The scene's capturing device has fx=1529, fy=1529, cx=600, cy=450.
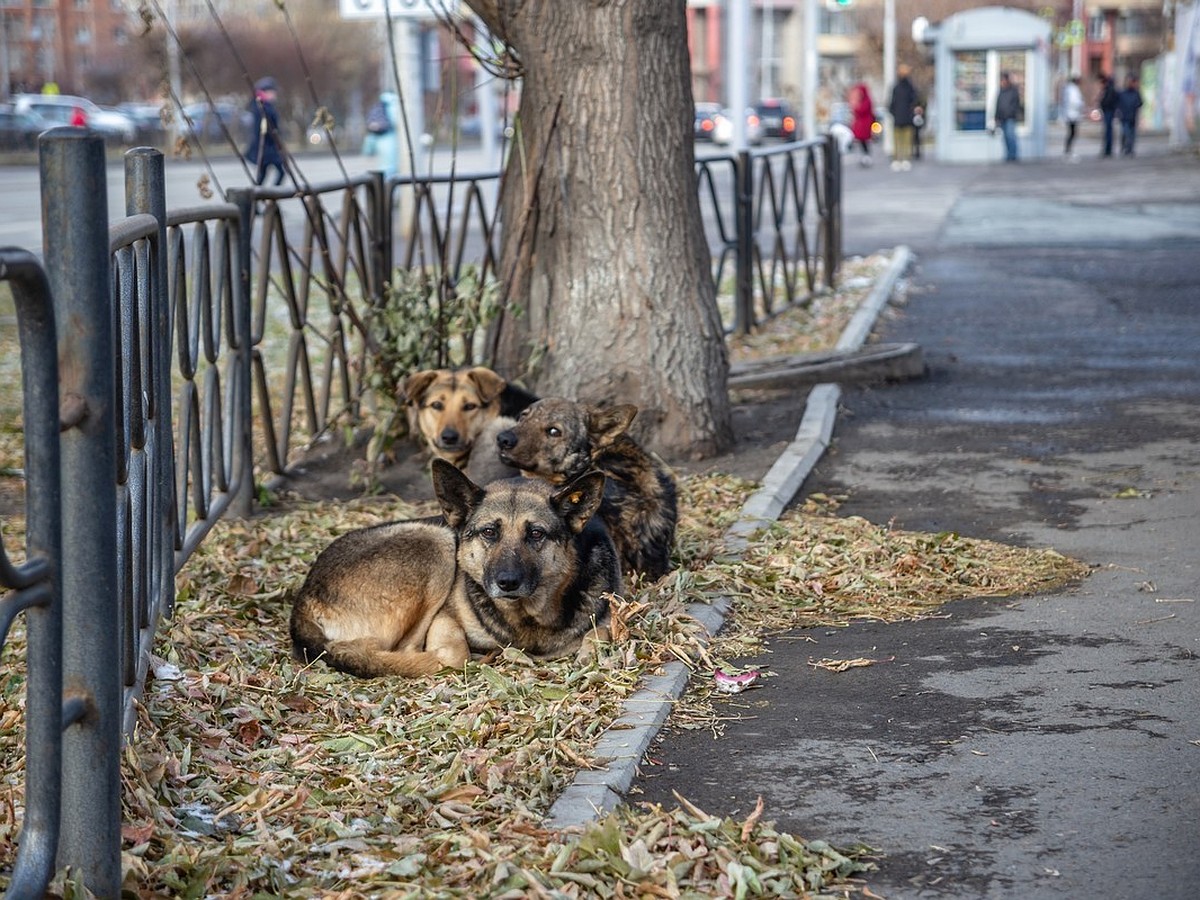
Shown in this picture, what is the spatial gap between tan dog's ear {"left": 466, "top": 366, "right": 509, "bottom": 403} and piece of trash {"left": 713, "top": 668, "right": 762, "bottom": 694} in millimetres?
2428

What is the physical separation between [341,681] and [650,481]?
1621 mm

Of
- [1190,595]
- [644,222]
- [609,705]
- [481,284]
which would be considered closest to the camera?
[609,705]

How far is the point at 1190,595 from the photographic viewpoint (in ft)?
18.1

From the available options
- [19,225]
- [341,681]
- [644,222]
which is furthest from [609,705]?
[19,225]

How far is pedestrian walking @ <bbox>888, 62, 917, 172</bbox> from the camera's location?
36562 mm

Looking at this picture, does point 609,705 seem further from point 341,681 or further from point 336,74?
point 336,74

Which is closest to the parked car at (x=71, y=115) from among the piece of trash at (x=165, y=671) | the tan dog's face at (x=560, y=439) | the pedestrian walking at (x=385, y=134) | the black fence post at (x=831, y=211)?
the pedestrian walking at (x=385, y=134)

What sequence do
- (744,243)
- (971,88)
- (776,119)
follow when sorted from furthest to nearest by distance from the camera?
1. (776,119)
2. (971,88)
3. (744,243)

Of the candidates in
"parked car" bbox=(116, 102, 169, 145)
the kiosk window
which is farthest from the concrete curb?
"parked car" bbox=(116, 102, 169, 145)

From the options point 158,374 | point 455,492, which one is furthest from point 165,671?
point 455,492

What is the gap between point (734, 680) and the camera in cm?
472

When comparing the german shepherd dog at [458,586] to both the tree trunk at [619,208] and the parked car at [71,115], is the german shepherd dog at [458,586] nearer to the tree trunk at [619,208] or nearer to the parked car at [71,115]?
the tree trunk at [619,208]

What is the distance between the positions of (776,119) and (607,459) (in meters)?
58.2

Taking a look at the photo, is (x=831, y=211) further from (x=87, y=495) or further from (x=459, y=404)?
(x=87, y=495)
